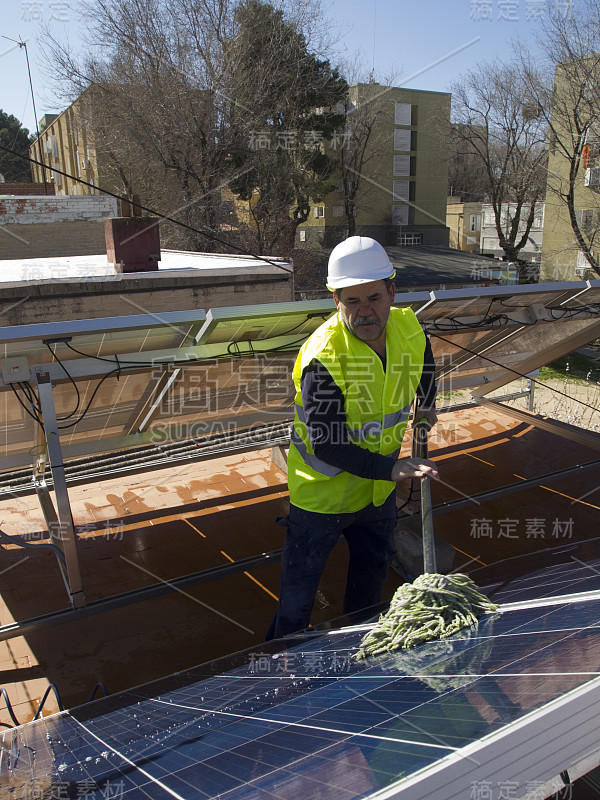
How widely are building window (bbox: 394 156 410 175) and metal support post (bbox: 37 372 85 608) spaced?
34.6m

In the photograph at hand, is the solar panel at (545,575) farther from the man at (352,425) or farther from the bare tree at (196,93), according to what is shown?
the bare tree at (196,93)

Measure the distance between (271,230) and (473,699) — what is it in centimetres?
2313

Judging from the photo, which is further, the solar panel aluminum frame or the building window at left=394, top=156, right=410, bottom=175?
the building window at left=394, top=156, right=410, bottom=175

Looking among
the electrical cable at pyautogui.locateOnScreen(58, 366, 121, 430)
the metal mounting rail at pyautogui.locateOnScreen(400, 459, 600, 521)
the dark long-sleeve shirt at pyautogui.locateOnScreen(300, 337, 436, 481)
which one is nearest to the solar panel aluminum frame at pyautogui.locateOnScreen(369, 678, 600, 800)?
the dark long-sleeve shirt at pyautogui.locateOnScreen(300, 337, 436, 481)

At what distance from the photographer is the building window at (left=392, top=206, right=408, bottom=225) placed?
34688 millimetres

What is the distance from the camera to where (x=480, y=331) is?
5621 mm

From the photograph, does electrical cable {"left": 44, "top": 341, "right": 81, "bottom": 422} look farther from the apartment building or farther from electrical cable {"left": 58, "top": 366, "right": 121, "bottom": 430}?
the apartment building

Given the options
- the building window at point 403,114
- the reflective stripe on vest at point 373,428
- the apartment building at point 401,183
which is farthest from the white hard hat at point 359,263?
the building window at point 403,114

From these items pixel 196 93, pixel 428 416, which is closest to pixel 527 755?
pixel 428 416

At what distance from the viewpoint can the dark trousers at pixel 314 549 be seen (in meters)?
2.79

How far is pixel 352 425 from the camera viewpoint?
2650mm

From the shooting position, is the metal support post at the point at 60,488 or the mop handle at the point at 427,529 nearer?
the mop handle at the point at 427,529

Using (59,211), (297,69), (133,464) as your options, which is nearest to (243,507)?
(133,464)

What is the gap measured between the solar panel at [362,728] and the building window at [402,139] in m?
36.0
